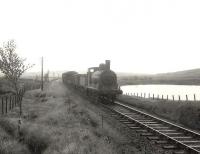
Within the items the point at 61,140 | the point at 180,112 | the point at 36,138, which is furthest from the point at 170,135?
the point at 36,138

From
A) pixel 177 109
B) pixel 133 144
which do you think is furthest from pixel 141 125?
pixel 177 109

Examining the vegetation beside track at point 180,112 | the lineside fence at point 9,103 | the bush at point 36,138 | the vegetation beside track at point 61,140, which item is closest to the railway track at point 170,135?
the vegetation beside track at point 61,140

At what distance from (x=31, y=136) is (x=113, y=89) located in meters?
15.6

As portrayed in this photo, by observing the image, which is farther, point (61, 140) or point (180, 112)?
point (180, 112)

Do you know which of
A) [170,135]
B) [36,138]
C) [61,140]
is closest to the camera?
[61,140]

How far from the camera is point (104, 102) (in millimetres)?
27594

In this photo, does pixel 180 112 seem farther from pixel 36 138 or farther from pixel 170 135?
pixel 36 138

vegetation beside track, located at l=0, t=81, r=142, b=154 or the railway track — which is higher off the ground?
vegetation beside track, located at l=0, t=81, r=142, b=154

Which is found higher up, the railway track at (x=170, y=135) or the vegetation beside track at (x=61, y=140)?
the vegetation beside track at (x=61, y=140)

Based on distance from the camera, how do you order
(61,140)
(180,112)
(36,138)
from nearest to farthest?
(61,140)
(36,138)
(180,112)

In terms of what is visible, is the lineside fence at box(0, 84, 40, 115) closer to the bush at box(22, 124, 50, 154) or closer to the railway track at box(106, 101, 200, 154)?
the bush at box(22, 124, 50, 154)

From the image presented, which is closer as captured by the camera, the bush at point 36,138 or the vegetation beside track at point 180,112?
the bush at point 36,138

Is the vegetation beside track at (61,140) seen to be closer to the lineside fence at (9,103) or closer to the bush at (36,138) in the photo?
the bush at (36,138)

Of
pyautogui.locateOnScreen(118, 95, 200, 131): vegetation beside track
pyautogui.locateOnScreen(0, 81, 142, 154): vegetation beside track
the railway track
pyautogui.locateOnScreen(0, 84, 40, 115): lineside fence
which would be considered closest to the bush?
pyautogui.locateOnScreen(0, 81, 142, 154): vegetation beside track
